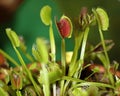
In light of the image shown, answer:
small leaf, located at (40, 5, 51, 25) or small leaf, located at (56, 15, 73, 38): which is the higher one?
small leaf, located at (40, 5, 51, 25)

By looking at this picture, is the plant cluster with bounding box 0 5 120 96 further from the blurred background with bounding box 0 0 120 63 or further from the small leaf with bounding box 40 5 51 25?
the blurred background with bounding box 0 0 120 63

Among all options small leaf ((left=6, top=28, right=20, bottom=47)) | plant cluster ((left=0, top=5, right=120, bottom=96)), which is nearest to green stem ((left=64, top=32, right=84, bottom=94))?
plant cluster ((left=0, top=5, right=120, bottom=96))

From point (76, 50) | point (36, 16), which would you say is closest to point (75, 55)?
point (76, 50)

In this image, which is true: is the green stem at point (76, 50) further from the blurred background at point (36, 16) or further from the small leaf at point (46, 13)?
the blurred background at point (36, 16)

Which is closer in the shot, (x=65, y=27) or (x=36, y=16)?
(x=65, y=27)

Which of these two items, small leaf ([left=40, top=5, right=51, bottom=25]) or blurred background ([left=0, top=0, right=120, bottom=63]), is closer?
small leaf ([left=40, top=5, right=51, bottom=25])

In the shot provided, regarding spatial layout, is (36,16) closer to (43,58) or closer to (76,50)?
(76,50)

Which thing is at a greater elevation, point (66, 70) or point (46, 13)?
point (46, 13)
